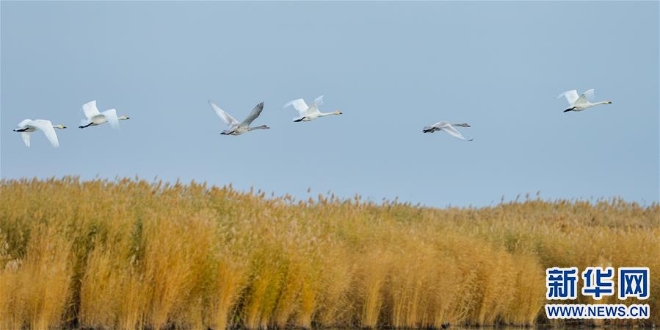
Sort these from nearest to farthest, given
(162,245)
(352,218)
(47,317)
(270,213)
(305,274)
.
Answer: (47,317) < (162,245) < (305,274) < (270,213) < (352,218)

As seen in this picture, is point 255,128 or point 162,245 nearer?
point 162,245

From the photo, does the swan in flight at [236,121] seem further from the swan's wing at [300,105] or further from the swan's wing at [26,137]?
the swan's wing at [26,137]

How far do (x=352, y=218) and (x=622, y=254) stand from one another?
5118mm

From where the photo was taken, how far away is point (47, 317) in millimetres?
11930

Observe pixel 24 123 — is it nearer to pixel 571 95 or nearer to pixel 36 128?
pixel 36 128

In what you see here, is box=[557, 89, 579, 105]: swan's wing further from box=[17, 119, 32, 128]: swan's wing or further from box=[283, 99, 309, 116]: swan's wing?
box=[17, 119, 32, 128]: swan's wing

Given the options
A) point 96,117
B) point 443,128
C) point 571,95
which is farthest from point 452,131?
point 96,117

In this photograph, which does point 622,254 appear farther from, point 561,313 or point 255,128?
point 255,128

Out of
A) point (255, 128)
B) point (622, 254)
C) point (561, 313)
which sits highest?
point (255, 128)

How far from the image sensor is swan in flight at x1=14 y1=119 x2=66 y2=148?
14753 millimetres

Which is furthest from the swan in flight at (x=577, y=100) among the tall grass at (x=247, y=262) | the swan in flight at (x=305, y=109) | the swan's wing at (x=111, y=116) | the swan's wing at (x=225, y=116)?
the swan's wing at (x=111, y=116)

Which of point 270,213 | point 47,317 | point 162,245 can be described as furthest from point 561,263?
point 47,317

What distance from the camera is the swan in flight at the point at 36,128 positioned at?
14.8m

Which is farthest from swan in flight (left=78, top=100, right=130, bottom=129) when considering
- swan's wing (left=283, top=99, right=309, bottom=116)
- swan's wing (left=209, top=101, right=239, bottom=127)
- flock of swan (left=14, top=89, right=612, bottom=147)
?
swan's wing (left=283, top=99, right=309, bottom=116)
